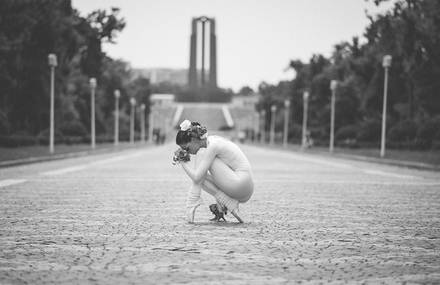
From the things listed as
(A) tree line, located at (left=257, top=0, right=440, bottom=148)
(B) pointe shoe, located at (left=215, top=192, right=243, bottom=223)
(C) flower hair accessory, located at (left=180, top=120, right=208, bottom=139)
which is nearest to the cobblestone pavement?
(B) pointe shoe, located at (left=215, top=192, right=243, bottom=223)

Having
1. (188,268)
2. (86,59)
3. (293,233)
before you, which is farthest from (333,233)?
(86,59)

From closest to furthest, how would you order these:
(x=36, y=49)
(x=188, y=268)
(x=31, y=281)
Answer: (x=31, y=281) < (x=188, y=268) < (x=36, y=49)

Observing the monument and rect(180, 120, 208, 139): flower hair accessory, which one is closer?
rect(180, 120, 208, 139): flower hair accessory

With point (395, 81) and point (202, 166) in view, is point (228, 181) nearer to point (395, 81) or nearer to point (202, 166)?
point (202, 166)

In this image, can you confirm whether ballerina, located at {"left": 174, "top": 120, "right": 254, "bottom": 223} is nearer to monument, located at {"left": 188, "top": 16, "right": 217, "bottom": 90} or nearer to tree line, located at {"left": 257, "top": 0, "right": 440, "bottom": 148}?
tree line, located at {"left": 257, "top": 0, "right": 440, "bottom": 148}

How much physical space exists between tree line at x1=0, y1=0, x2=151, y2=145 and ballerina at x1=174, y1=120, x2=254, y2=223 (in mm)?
32811

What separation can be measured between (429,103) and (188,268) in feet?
144

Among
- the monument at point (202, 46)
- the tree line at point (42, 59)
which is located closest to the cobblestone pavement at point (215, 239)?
the tree line at point (42, 59)

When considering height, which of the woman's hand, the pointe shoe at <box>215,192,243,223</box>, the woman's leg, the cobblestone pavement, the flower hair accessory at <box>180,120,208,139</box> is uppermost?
the flower hair accessory at <box>180,120,208,139</box>

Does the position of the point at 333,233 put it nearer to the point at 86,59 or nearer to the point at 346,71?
the point at 86,59

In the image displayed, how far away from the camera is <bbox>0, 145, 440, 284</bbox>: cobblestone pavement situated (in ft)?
17.3

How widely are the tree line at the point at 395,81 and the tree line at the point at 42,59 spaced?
64.5 ft

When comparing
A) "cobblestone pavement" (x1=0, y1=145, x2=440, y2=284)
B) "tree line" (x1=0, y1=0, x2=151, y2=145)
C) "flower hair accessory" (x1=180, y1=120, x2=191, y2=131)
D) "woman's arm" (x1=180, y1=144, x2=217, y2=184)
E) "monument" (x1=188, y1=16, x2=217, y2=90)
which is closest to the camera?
"cobblestone pavement" (x1=0, y1=145, x2=440, y2=284)

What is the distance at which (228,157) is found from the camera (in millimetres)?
8367
